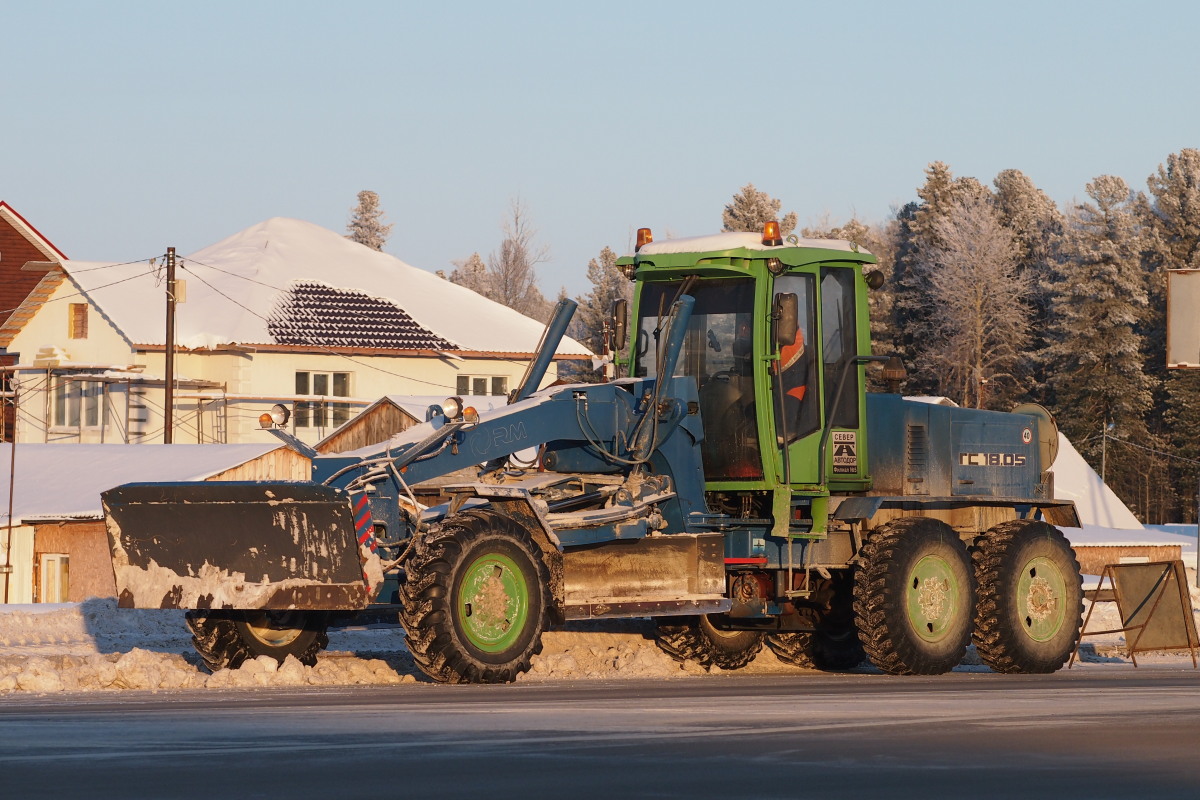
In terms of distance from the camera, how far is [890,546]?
15414mm

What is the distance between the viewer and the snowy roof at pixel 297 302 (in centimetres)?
5319

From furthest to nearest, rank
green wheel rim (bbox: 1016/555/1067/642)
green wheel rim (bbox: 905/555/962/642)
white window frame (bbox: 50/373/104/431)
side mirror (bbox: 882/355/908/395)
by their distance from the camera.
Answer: white window frame (bbox: 50/373/104/431) < green wheel rim (bbox: 1016/555/1067/642) < green wheel rim (bbox: 905/555/962/642) < side mirror (bbox: 882/355/908/395)

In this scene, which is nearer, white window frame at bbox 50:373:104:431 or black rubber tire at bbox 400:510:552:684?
black rubber tire at bbox 400:510:552:684

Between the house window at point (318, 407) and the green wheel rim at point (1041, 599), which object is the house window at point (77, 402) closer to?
the house window at point (318, 407)

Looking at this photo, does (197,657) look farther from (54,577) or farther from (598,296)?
(598,296)

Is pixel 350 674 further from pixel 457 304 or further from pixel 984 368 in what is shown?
pixel 984 368

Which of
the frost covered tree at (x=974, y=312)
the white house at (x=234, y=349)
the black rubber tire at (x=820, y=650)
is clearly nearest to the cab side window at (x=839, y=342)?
the black rubber tire at (x=820, y=650)

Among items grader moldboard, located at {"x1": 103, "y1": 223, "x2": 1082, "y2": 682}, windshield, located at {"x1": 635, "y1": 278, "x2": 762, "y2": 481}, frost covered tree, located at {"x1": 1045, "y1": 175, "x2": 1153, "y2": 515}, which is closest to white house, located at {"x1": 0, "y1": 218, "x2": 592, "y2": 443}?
frost covered tree, located at {"x1": 1045, "y1": 175, "x2": 1153, "y2": 515}

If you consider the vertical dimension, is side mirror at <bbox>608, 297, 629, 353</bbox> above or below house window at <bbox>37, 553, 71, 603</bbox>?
above

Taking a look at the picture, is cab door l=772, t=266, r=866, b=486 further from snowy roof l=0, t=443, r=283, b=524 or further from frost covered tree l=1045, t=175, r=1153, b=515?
frost covered tree l=1045, t=175, r=1153, b=515

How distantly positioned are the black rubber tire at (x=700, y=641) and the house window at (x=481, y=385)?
39.2m

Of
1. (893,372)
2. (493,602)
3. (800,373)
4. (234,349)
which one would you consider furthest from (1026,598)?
(234,349)

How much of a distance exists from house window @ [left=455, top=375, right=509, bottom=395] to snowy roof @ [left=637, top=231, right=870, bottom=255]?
3996 centimetres

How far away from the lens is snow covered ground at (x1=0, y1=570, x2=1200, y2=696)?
13.2 meters
